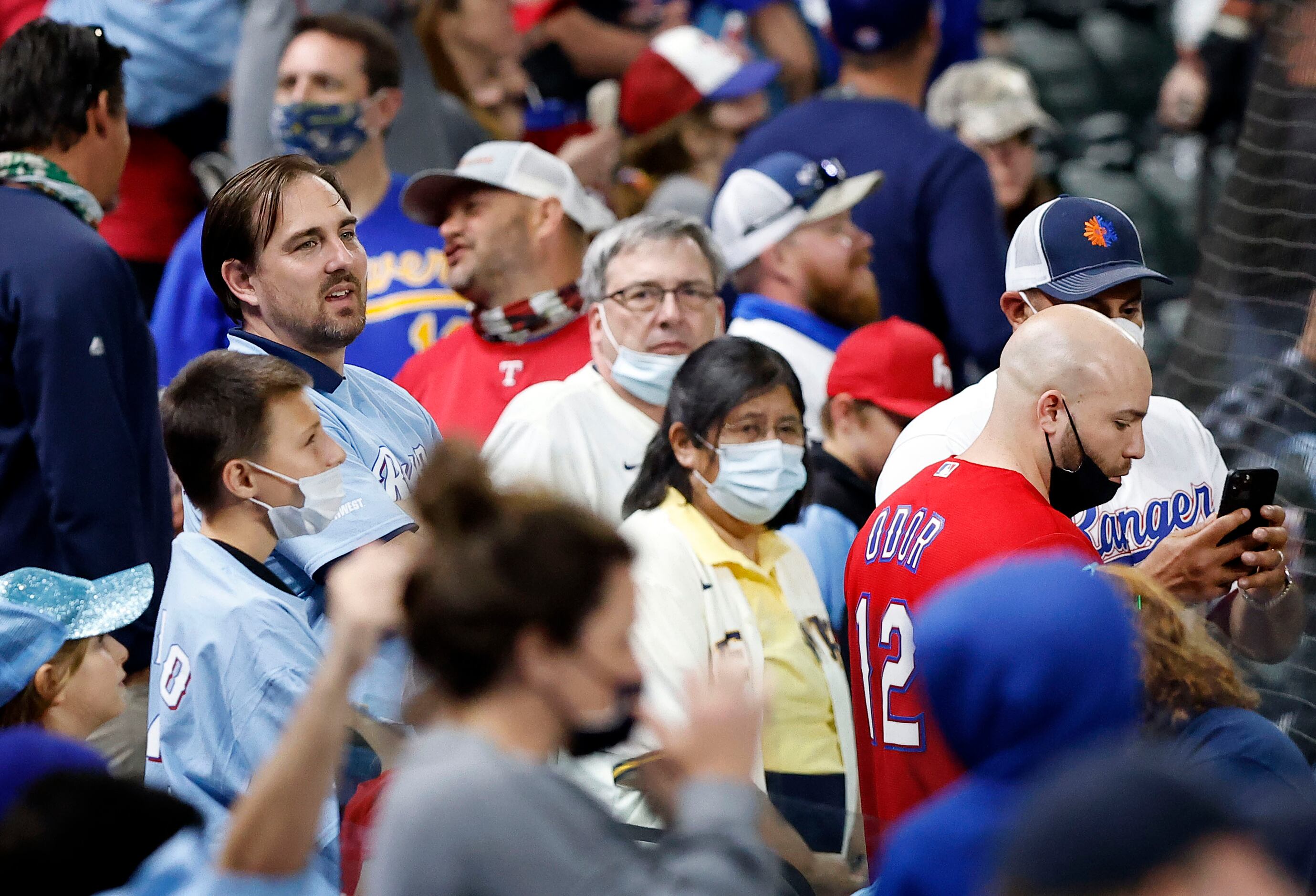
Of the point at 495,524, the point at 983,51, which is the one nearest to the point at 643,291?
the point at 495,524

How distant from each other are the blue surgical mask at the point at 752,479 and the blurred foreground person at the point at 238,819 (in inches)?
74.7

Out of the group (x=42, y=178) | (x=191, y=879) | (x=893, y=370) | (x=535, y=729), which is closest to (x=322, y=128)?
(x=42, y=178)

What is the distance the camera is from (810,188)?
5359mm

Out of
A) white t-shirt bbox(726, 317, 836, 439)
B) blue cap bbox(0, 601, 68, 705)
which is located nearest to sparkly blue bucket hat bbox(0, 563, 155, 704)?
blue cap bbox(0, 601, 68, 705)

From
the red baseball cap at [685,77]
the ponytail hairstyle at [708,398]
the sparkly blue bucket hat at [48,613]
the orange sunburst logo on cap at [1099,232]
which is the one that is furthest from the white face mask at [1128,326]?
the red baseball cap at [685,77]

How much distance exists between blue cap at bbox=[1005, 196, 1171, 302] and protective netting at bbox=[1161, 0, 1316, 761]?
123 cm

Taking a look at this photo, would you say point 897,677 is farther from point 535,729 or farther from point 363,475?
point 535,729

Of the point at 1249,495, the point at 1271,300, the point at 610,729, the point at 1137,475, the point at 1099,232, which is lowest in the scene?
the point at 1271,300

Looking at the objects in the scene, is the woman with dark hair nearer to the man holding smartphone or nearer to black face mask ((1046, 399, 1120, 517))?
the man holding smartphone

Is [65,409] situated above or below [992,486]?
Answer: below

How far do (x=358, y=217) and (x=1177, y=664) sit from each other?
3452mm

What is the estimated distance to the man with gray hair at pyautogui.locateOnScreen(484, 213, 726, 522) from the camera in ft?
14.5

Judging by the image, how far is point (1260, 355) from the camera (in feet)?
18.4

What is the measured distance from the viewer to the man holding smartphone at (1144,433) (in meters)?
3.73
